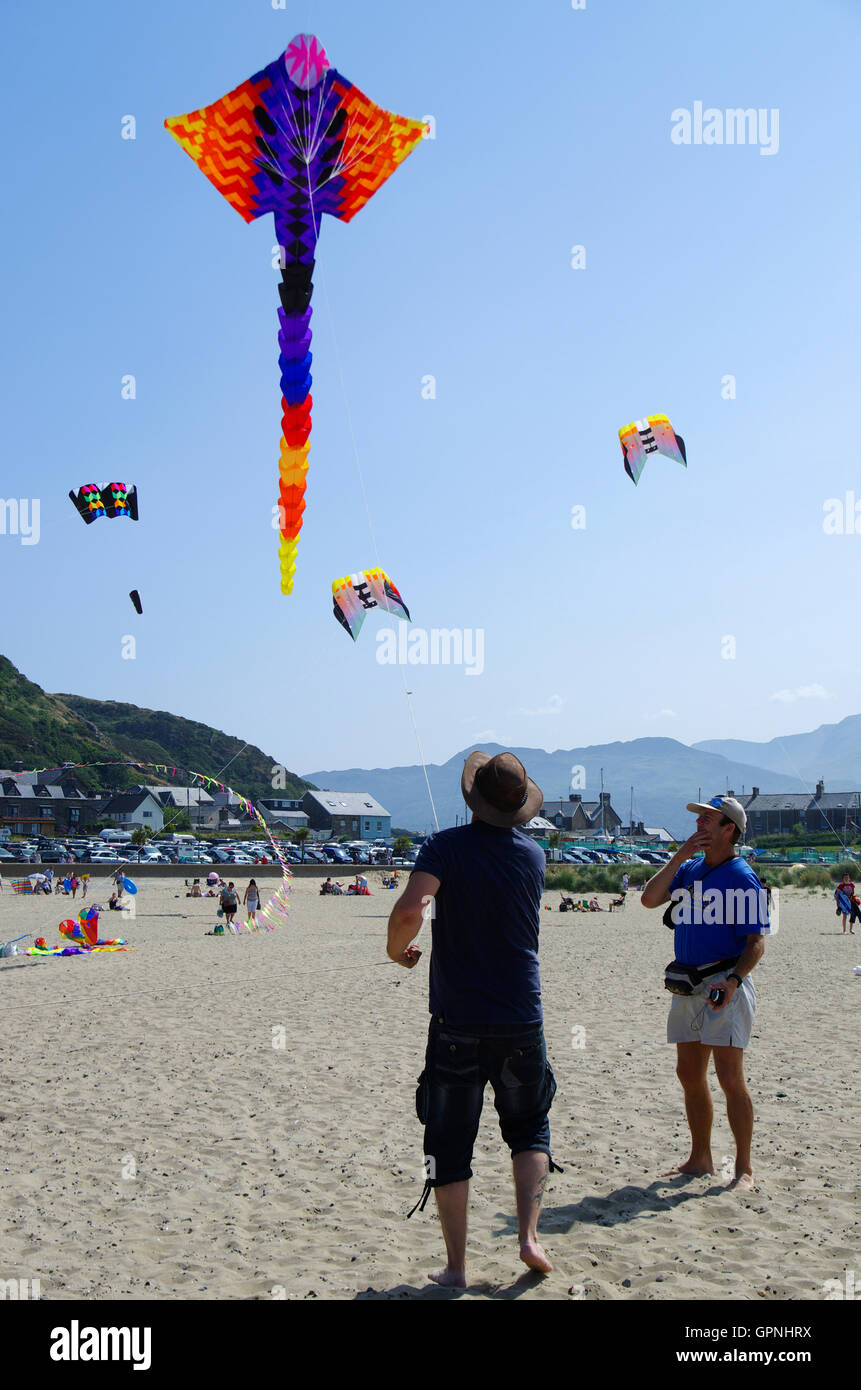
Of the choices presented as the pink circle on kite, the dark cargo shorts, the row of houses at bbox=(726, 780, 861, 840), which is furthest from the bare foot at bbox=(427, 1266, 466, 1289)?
the row of houses at bbox=(726, 780, 861, 840)

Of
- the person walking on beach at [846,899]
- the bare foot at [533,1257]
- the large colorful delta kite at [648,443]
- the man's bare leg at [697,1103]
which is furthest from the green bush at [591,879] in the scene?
the bare foot at [533,1257]

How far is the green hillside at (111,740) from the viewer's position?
10262 centimetres

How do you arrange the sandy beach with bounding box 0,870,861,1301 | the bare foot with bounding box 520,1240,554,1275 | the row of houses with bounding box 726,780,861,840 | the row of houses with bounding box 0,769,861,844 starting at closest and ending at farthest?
the bare foot with bounding box 520,1240,554,1275 → the sandy beach with bounding box 0,870,861,1301 → the row of houses with bounding box 0,769,861,844 → the row of houses with bounding box 726,780,861,840

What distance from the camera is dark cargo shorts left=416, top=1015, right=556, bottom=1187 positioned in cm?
328

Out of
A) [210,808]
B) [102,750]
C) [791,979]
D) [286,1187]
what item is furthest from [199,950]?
[102,750]

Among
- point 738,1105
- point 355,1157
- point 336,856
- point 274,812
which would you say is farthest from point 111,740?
point 738,1105

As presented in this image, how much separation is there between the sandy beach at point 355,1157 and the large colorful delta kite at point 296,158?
520cm

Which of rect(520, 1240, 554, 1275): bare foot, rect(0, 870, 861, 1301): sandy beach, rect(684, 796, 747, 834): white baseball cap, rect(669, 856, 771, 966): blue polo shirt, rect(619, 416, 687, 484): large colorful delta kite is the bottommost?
rect(0, 870, 861, 1301): sandy beach

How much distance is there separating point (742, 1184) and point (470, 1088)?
74.6 inches

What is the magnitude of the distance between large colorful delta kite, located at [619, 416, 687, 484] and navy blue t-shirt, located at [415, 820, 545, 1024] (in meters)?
24.1

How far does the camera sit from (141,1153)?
5.16 m

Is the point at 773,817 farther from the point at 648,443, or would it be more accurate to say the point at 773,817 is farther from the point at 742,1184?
the point at 742,1184

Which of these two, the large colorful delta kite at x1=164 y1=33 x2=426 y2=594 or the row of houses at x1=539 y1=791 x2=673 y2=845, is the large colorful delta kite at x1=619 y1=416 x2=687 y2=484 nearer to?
the large colorful delta kite at x1=164 y1=33 x2=426 y2=594

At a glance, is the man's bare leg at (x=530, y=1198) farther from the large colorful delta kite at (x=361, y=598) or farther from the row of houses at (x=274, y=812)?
the row of houses at (x=274, y=812)
